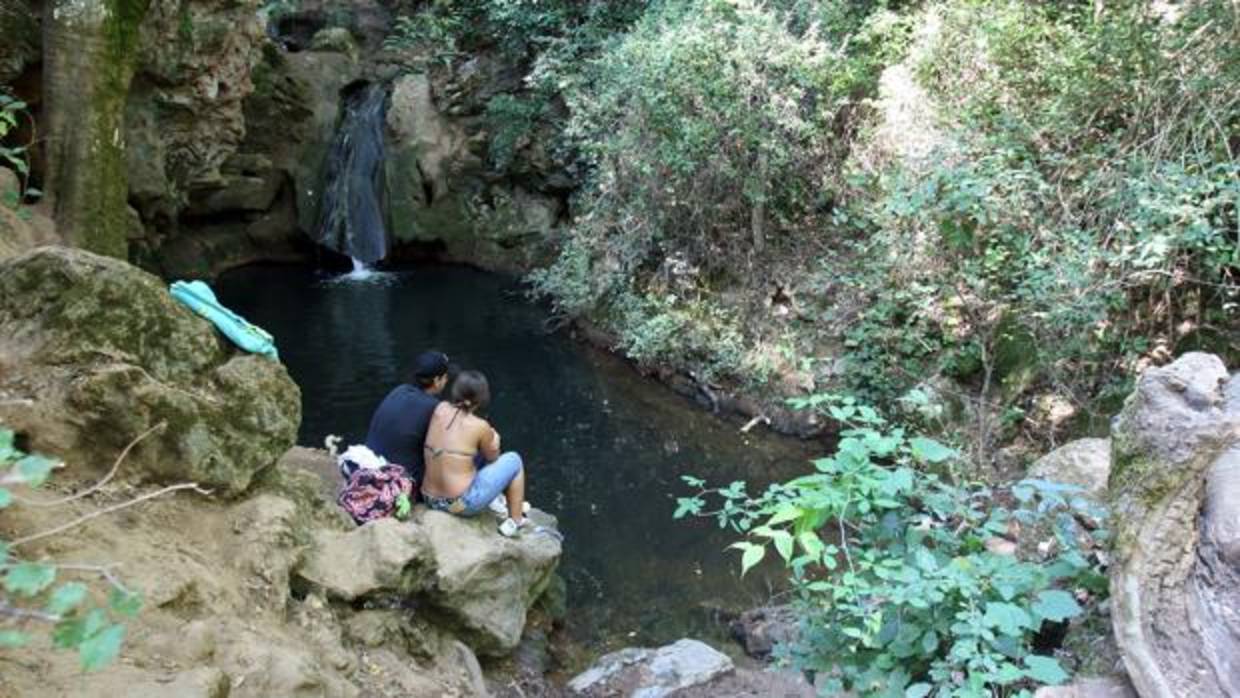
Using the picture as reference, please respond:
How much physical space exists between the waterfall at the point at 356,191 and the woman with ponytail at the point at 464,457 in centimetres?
1143

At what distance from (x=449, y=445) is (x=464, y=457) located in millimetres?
116

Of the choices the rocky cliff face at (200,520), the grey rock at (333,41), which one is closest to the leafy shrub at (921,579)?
the rocky cliff face at (200,520)

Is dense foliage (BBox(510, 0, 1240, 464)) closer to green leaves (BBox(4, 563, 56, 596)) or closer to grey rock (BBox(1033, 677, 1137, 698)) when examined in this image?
grey rock (BBox(1033, 677, 1137, 698))

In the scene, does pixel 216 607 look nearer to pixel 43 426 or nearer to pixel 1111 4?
pixel 43 426

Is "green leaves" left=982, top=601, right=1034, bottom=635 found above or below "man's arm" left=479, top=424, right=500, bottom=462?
above

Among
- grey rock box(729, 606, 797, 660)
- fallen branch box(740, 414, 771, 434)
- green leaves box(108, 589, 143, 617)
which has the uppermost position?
green leaves box(108, 589, 143, 617)

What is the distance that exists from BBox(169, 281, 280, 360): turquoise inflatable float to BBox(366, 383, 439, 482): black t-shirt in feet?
3.50

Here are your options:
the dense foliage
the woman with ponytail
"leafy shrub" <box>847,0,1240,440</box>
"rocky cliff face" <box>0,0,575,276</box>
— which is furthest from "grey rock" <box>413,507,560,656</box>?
"rocky cliff face" <box>0,0,575,276</box>

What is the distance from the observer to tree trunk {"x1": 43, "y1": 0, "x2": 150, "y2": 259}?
290 inches

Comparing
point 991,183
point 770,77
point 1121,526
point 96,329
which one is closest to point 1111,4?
point 991,183

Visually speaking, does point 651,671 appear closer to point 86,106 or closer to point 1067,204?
point 1067,204

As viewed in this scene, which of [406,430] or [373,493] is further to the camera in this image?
[406,430]

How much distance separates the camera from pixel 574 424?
31.7 feet

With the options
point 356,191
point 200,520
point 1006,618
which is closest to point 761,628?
point 200,520
